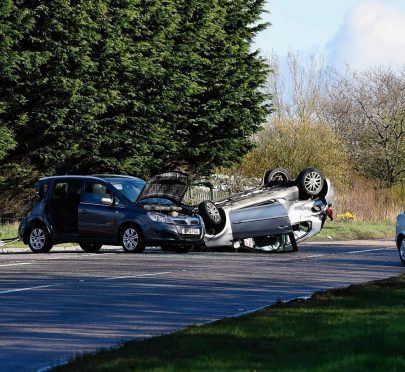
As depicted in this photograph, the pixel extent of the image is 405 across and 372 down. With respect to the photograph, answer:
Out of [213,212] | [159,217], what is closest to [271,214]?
[213,212]

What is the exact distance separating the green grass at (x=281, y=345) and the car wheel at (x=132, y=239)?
50.5 ft

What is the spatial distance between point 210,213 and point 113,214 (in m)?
2.25

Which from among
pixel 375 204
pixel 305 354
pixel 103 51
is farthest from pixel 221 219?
pixel 375 204

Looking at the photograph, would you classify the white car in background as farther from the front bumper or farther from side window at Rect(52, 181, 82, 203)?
side window at Rect(52, 181, 82, 203)

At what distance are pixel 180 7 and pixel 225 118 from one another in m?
5.08

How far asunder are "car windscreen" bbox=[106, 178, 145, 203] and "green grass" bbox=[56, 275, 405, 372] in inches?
630

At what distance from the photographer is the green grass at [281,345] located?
9227 millimetres

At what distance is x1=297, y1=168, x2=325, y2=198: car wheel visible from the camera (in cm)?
3036

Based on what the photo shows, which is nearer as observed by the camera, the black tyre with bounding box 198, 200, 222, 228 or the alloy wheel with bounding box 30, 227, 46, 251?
the black tyre with bounding box 198, 200, 222, 228

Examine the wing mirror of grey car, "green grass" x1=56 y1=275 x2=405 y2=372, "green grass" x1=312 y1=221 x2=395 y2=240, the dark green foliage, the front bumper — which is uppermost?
the dark green foliage

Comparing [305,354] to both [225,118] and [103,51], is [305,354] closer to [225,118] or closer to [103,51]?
[103,51]

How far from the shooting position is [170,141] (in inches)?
1779

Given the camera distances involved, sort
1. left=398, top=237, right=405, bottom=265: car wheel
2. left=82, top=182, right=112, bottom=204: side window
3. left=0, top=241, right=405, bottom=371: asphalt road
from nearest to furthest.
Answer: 1. left=0, top=241, right=405, bottom=371: asphalt road
2. left=398, top=237, right=405, bottom=265: car wheel
3. left=82, top=182, right=112, bottom=204: side window

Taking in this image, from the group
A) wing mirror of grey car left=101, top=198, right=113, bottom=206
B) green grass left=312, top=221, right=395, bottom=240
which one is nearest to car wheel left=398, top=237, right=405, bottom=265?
wing mirror of grey car left=101, top=198, right=113, bottom=206
